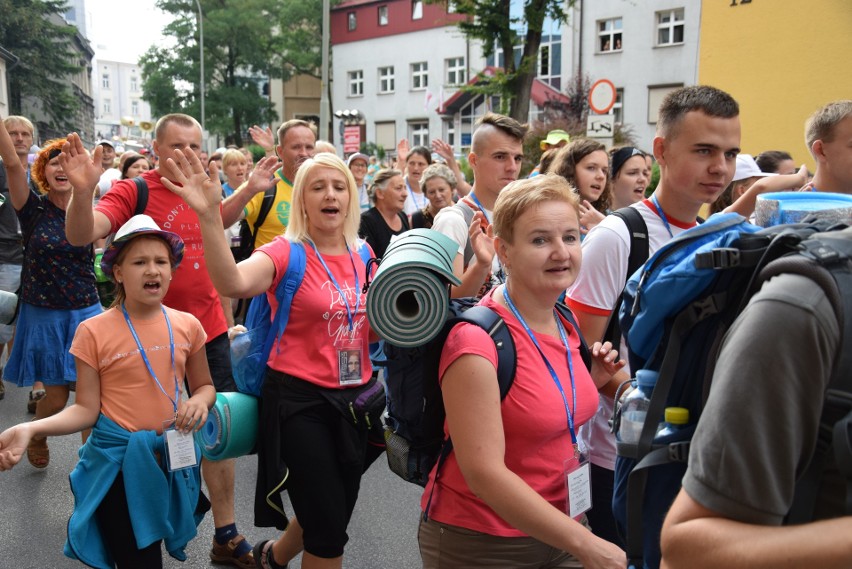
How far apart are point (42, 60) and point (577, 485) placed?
45759 millimetres

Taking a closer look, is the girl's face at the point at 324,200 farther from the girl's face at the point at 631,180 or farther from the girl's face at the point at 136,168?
the girl's face at the point at 136,168

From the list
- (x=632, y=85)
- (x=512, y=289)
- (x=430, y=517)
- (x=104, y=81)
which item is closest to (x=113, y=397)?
(x=430, y=517)

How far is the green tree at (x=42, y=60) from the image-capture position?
1565 inches

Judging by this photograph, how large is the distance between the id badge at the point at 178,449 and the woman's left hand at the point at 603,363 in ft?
5.66

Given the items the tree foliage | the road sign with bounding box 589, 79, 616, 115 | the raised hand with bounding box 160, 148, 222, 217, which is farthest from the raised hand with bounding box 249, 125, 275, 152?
the tree foliage

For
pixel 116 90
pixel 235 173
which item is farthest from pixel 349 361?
pixel 116 90

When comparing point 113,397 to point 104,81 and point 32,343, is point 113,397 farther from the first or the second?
point 104,81

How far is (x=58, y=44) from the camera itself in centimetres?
4212

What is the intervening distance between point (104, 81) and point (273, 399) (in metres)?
167

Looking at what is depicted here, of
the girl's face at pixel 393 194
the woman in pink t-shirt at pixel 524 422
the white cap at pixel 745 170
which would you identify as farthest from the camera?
the girl's face at pixel 393 194

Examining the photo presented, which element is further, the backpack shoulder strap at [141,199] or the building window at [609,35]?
the building window at [609,35]

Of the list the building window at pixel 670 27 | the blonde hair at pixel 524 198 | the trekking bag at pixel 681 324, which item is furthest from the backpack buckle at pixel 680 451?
the building window at pixel 670 27

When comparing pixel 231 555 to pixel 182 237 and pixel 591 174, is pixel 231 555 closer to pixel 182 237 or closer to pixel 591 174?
pixel 182 237

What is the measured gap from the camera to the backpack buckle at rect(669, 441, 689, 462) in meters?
1.36
